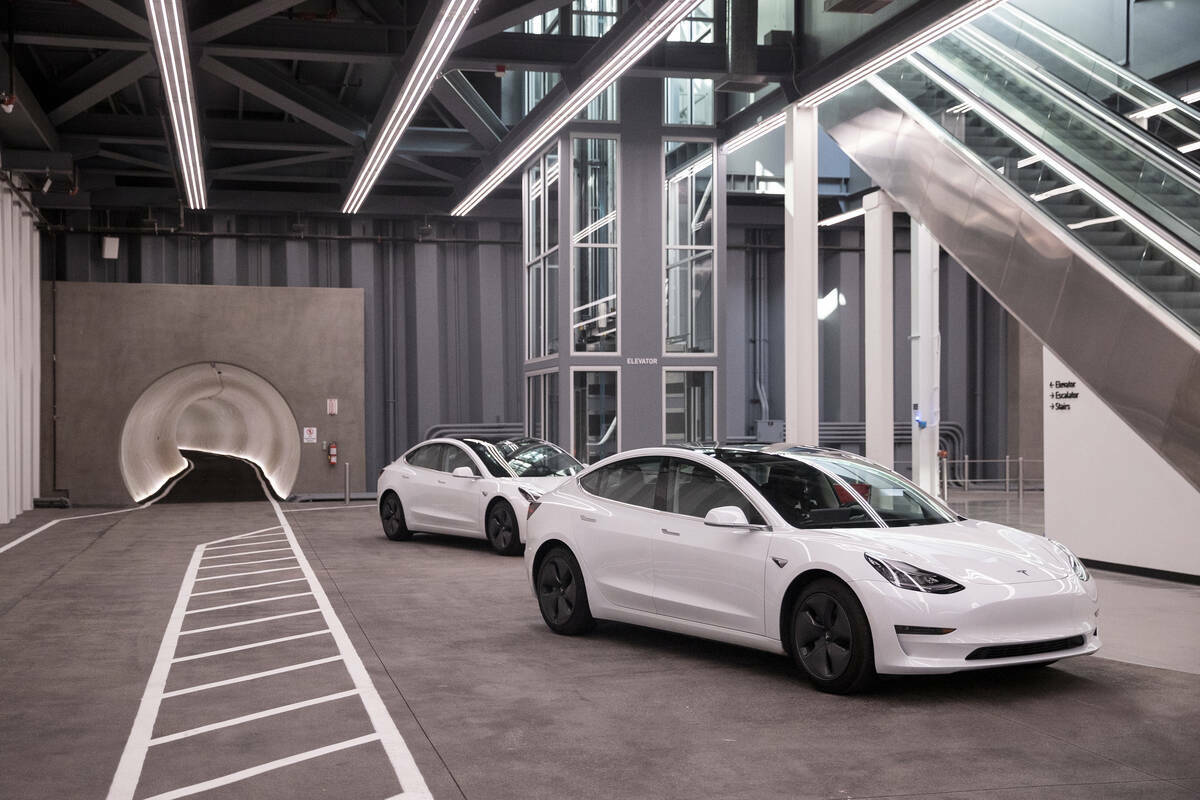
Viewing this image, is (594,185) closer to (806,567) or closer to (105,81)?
(105,81)

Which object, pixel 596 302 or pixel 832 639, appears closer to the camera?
pixel 832 639


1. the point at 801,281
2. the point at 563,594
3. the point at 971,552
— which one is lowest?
the point at 563,594

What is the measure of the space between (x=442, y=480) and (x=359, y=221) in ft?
47.7

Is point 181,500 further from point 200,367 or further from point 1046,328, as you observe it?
point 1046,328

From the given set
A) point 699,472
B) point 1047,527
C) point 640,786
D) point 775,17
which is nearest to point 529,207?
point 775,17

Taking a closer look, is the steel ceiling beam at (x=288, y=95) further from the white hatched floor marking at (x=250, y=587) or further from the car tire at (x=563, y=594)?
the car tire at (x=563, y=594)

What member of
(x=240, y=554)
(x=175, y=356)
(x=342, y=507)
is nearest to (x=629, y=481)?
(x=240, y=554)

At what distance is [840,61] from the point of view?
1566cm

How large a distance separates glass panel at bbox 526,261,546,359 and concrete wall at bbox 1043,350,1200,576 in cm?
1141

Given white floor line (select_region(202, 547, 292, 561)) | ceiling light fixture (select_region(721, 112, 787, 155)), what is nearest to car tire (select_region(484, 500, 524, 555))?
white floor line (select_region(202, 547, 292, 561))

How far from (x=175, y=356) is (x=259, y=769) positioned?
22.8m

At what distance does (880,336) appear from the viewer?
17.8 meters

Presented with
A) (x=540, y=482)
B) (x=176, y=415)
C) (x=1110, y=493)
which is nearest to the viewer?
(x=1110, y=493)

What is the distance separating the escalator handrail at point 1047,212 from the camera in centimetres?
1062
